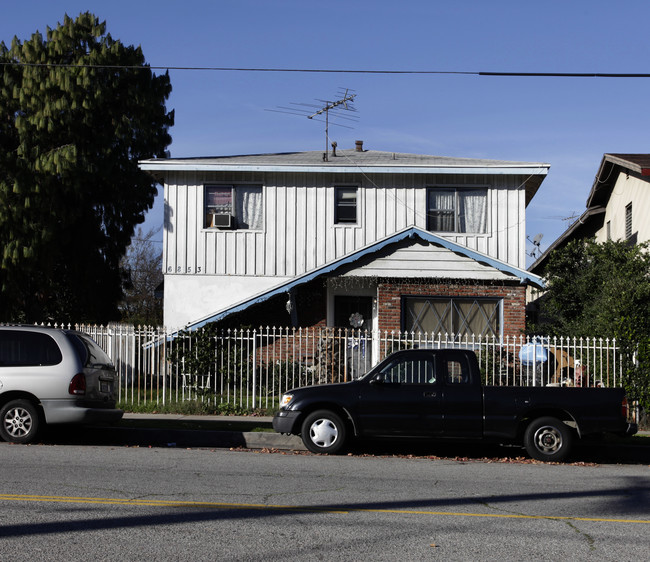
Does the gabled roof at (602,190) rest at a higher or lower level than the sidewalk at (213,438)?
higher

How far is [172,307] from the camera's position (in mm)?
21484

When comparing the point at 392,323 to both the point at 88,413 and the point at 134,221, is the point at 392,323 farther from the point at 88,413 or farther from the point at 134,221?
the point at 134,221

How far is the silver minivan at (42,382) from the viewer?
11227 millimetres

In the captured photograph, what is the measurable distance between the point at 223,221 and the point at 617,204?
12.3 m

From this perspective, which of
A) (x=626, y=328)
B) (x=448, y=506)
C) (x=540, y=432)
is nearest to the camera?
(x=448, y=506)

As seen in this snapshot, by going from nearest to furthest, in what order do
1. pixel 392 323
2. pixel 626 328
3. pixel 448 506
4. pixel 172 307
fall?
pixel 448 506 → pixel 626 328 → pixel 392 323 → pixel 172 307

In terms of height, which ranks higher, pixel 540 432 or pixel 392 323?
pixel 392 323

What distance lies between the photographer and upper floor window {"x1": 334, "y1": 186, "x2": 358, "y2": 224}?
2186cm

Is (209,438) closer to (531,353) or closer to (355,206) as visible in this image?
(531,353)

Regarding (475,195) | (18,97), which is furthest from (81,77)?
(475,195)

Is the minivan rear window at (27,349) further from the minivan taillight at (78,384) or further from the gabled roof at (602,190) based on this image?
the gabled roof at (602,190)

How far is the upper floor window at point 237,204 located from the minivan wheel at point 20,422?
1089 cm

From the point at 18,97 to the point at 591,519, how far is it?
67.0 ft

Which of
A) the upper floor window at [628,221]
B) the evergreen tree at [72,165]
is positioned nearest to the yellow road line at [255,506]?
the evergreen tree at [72,165]
